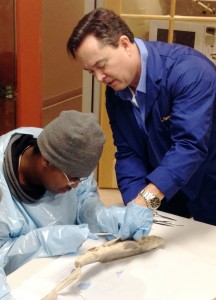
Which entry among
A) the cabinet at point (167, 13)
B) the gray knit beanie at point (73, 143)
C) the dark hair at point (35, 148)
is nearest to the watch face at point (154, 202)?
the gray knit beanie at point (73, 143)

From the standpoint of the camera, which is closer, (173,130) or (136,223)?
(136,223)

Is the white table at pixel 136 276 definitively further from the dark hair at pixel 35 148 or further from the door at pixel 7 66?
the door at pixel 7 66

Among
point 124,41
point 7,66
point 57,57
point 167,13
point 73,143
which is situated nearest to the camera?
point 73,143

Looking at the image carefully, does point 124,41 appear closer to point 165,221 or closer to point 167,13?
point 165,221

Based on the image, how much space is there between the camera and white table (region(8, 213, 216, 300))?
110cm

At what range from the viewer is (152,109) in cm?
150

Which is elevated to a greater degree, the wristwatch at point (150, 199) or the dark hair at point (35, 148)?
the dark hair at point (35, 148)

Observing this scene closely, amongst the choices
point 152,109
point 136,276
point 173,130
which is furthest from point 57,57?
point 136,276

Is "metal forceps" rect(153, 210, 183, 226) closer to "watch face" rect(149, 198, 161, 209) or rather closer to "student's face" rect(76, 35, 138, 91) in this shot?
"watch face" rect(149, 198, 161, 209)

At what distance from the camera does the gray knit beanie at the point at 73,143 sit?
3.78 feet

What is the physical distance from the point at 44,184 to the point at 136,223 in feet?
0.94

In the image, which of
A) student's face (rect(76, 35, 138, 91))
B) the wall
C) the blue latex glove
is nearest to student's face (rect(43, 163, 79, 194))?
the blue latex glove

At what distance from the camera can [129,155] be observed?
5.32 feet

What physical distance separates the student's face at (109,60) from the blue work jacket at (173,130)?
0.33 feet
